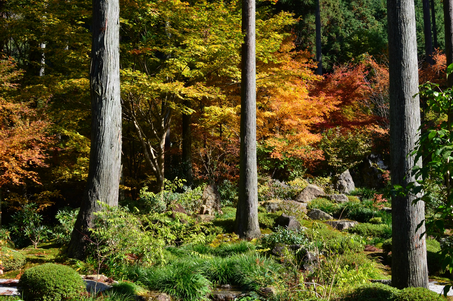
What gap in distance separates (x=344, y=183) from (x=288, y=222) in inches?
233

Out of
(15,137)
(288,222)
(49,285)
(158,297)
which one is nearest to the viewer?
(49,285)

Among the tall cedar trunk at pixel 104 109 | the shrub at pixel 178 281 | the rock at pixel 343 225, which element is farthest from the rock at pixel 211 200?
the shrub at pixel 178 281

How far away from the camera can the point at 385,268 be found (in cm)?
617

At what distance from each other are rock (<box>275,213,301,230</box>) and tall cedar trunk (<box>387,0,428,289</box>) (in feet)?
9.92

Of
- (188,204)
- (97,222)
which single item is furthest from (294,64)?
(97,222)

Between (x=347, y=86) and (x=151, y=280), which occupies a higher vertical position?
(x=347, y=86)

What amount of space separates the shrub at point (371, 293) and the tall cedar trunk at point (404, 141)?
55 cm

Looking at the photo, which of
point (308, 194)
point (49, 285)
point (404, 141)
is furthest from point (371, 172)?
point (49, 285)

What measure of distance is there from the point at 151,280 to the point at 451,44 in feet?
28.7

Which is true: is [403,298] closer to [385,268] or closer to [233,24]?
[385,268]

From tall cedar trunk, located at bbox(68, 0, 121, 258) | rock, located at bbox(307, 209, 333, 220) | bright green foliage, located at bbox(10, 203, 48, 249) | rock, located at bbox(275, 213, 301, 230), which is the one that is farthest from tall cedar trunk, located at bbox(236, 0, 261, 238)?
bright green foliage, located at bbox(10, 203, 48, 249)

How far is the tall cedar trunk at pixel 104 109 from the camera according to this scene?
18.4ft

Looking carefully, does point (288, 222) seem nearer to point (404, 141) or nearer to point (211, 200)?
point (211, 200)

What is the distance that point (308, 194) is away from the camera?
11.1 metres
